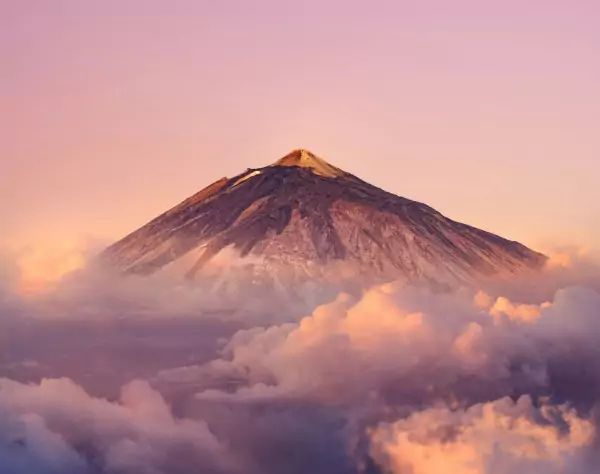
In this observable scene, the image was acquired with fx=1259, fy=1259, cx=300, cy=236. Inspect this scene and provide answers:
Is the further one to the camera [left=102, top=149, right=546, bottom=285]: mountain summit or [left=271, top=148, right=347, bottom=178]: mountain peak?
[left=271, top=148, right=347, bottom=178]: mountain peak

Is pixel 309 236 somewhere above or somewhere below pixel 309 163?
below

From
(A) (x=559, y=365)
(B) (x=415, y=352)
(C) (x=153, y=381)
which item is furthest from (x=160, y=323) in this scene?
(A) (x=559, y=365)

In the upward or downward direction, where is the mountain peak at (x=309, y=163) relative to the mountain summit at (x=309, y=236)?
upward

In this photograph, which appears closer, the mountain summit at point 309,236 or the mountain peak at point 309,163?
the mountain summit at point 309,236

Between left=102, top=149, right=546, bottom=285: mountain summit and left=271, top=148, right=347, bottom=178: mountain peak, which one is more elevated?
left=271, top=148, right=347, bottom=178: mountain peak
